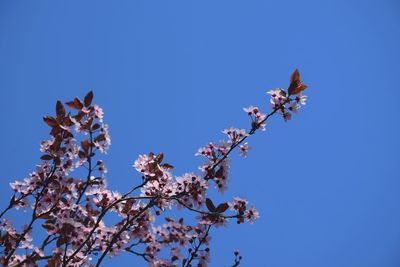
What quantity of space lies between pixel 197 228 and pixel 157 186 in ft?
3.34

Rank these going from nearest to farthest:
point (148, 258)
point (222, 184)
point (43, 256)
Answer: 1. point (43, 256)
2. point (222, 184)
3. point (148, 258)

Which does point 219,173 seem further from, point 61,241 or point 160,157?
point 61,241

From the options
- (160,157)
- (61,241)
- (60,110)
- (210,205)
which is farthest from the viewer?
(160,157)

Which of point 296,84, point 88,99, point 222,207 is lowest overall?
point 222,207

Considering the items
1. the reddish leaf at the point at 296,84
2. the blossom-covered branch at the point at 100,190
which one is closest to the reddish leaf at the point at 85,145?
the blossom-covered branch at the point at 100,190

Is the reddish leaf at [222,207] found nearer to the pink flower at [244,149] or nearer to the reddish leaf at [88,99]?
the pink flower at [244,149]

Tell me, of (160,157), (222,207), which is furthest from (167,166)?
(222,207)

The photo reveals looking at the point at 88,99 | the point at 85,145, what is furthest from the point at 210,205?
the point at 88,99

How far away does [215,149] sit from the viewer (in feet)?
15.0

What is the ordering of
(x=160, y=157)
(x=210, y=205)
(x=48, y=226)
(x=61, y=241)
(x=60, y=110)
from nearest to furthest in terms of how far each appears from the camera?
(x=61, y=241) < (x=48, y=226) < (x=60, y=110) < (x=210, y=205) < (x=160, y=157)

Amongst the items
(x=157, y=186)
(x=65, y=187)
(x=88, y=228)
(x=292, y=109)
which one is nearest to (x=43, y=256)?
(x=88, y=228)

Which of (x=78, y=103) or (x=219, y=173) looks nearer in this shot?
(x=78, y=103)

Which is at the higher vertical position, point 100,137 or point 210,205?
point 100,137

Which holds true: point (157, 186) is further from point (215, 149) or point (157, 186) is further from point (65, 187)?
point (65, 187)
